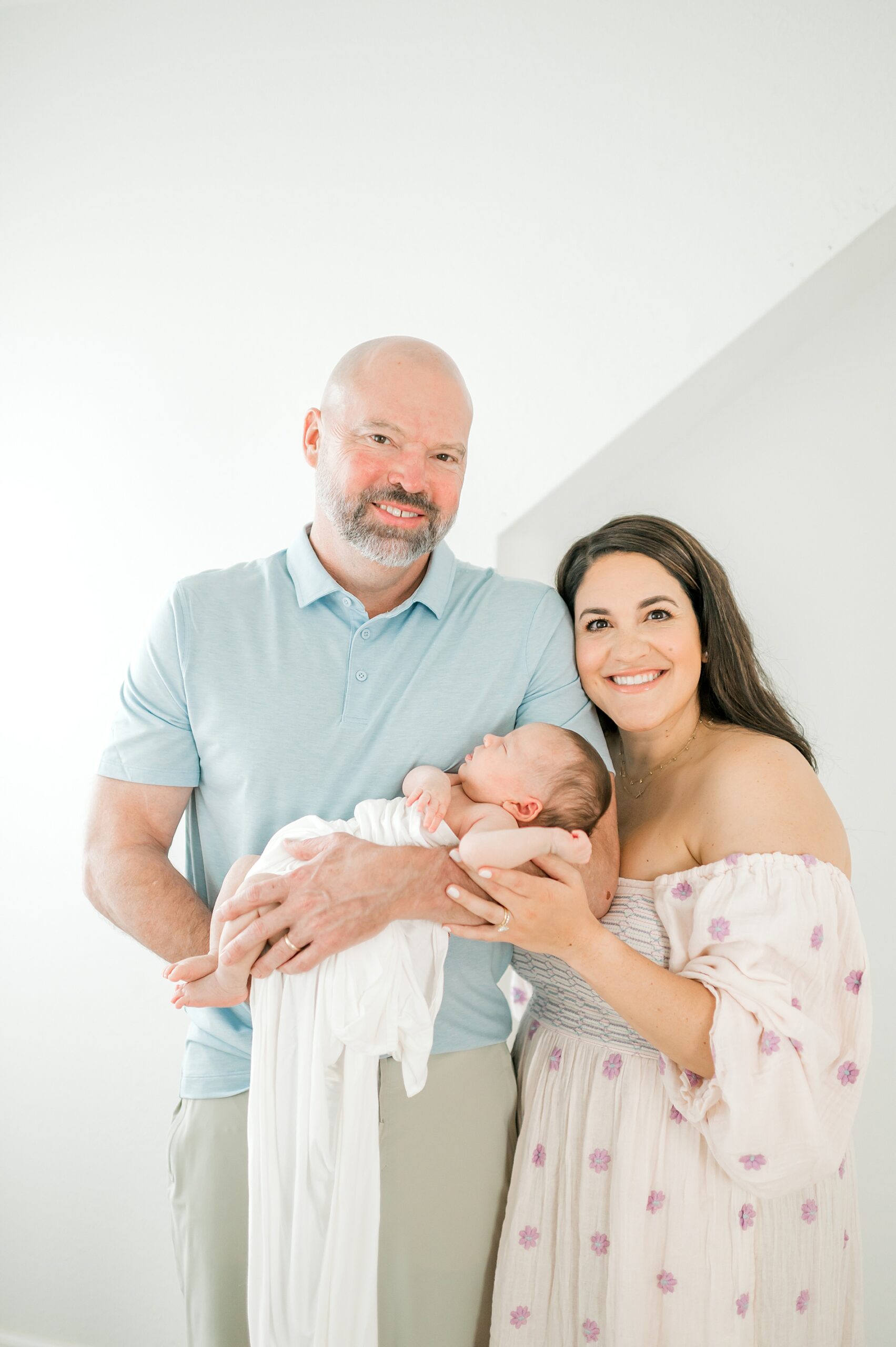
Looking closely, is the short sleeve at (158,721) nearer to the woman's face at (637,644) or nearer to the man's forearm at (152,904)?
the man's forearm at (152,904)

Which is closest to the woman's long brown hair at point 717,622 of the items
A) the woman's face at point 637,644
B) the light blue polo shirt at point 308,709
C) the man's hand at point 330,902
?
the woman's face at point 637,644

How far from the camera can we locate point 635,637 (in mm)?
1711

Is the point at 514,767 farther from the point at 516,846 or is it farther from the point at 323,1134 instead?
the point at 323,1134

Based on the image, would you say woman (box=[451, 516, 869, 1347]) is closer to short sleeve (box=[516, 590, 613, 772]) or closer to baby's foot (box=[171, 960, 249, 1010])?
short sleeve (box=[516, 590, 613, 772])

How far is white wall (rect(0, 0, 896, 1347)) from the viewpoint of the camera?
207cm

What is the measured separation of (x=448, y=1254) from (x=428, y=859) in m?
0.72

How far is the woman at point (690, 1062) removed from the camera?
1.39m

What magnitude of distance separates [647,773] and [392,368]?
922 mm

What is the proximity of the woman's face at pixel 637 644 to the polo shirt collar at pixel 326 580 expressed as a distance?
280mm

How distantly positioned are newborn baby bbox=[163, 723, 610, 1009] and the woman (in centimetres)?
5

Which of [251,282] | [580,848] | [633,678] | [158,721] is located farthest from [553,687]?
[251,282]

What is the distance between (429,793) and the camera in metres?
1.46

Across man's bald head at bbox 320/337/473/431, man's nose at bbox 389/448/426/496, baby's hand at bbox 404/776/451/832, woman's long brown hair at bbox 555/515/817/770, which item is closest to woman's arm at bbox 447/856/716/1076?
baby's hand at bbox 404/776/451/832

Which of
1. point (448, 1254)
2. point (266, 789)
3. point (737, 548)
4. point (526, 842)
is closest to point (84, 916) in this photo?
point (266, 789)
